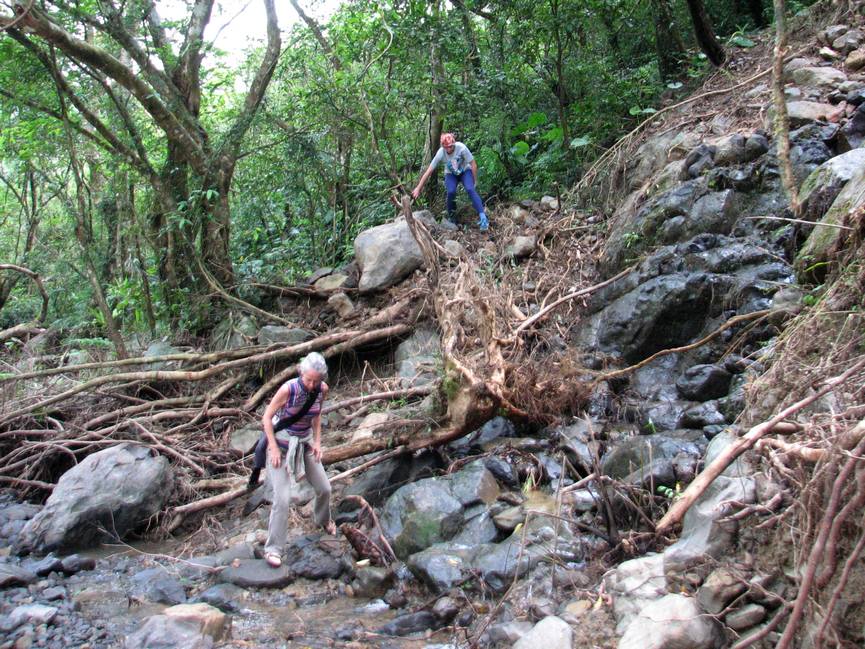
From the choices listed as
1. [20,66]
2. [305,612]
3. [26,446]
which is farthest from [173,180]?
[305,612]

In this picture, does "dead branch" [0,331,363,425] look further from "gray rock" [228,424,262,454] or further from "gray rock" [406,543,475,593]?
"gray rock" [406,543,475,593]

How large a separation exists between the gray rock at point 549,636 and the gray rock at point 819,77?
7406 millimetres

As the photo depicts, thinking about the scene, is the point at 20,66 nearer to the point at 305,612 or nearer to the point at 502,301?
the point at 502,301

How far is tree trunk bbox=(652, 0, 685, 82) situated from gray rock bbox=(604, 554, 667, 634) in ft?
29.9

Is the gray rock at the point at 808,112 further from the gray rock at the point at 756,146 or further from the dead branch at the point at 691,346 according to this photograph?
the dead branch at the point at 691,346

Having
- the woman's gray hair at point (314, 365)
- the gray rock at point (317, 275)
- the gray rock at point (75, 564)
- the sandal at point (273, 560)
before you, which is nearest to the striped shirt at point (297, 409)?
the woman's gray hair at point (314, 365)

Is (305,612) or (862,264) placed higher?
(862,264)

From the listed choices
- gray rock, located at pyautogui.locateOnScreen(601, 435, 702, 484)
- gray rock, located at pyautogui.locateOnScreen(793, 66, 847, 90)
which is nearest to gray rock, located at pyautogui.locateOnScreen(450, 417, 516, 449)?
gray rock, located at pyautogui.locateOnScreen(601, 435, 702, 484)

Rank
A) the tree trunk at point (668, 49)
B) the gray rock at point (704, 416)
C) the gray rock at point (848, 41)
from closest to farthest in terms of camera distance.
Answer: the gray rock at point (704, 416) < the gray rock at point (848, 41) < the tree trunk at point (668, 49)

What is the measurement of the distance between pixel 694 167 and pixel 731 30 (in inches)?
193

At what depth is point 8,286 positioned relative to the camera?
1455 centimetres

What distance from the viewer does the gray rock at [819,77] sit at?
328 inches

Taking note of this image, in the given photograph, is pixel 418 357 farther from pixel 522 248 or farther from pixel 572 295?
pixel 522 248

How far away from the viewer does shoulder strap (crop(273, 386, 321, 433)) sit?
5.58 m
